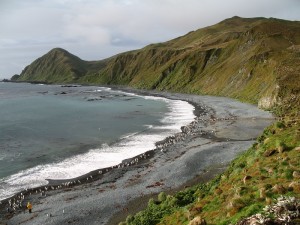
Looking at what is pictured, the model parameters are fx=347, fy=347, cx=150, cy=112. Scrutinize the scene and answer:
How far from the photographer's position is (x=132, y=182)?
4428 cm

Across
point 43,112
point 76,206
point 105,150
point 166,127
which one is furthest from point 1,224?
point 43,112

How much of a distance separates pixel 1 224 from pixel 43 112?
90.0 metres

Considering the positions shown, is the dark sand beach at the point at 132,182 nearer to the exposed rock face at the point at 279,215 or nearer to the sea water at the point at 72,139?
the sea water at the point at 72,139

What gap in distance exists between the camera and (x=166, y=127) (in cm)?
8325

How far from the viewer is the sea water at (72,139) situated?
50.9m

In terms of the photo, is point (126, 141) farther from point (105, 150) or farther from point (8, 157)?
point (8, 157)

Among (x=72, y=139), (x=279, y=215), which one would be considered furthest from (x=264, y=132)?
(x=72, y=139)

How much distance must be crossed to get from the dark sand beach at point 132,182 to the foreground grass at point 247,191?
6256mm

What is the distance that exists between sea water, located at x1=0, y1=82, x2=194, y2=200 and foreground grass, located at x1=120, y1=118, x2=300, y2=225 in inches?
886

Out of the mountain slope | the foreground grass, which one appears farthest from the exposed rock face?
the mountain slope

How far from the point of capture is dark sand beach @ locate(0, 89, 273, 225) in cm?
3547

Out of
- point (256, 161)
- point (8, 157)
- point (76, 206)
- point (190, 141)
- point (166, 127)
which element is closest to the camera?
point (256, 161)

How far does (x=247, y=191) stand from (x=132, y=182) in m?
24.0

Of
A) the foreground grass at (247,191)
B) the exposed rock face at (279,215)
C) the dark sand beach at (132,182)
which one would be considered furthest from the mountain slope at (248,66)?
the exposed rock face at (279,215)
